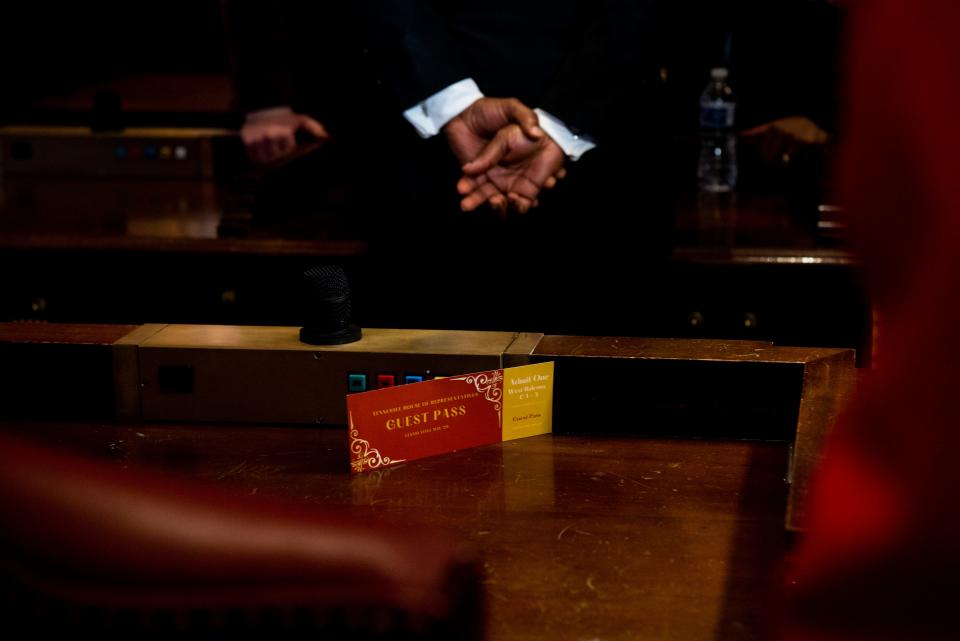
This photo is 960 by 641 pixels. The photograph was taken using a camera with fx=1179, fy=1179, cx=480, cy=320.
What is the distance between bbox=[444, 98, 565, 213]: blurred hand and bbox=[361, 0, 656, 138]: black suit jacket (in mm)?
76

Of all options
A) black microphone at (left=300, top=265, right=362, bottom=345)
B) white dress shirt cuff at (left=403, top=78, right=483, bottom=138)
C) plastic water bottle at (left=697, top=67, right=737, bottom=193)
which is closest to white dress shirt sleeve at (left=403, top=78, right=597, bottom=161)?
white dress shirt cuff at (left=403, top=78, right=483, bottom=138)

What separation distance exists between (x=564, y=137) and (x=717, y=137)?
3.05 feet

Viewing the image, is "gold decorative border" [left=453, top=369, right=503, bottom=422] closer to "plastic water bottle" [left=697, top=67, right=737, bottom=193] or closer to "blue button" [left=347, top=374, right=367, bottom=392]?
"blue button" [left=347, top=374, right=367, bottom=392]

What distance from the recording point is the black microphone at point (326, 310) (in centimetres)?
137

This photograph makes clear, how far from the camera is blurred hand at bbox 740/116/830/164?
296 centimetres

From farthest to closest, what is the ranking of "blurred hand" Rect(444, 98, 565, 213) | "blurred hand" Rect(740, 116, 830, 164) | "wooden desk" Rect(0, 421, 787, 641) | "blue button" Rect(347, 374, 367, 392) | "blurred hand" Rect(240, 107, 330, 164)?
"blurred hand" Rect(240, 107, 330, 164) < "blurred hand" Rect(740, 116, 830, 164) < "blurred hand" Rect(444, 98, 565, 213) < "blue button" Rect(347, 374, 367, 392) < "wooden desk" Rect(0, 421, 787, 641)

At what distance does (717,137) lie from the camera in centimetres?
310

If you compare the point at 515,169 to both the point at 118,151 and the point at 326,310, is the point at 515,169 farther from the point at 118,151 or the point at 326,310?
the point at 118,151

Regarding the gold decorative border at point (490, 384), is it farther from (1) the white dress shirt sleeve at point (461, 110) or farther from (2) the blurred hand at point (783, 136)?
(2) the blurred hand at point (783, 136)

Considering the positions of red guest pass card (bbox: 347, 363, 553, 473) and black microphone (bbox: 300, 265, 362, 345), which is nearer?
red guest pass card (bbox: 347, 363, 553, 473)

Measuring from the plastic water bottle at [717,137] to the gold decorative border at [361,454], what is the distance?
203cm

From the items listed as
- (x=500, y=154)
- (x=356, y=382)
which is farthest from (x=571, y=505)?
(x=500, y=154)

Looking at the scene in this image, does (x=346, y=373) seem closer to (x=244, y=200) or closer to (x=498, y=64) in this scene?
(x=498, y=64)

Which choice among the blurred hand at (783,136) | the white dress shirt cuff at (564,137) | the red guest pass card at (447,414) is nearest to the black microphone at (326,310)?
the red guest pass card at (447,414)
